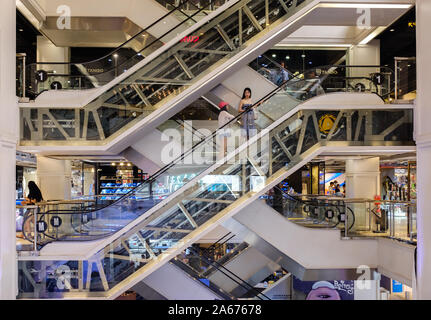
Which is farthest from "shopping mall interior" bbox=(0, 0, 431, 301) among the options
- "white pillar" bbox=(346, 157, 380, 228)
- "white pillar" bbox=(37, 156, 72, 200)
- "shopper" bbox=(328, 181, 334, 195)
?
"shopper" bbox=(328, 181, 334, 195)

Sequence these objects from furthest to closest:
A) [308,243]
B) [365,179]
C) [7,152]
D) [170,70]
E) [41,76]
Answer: [365,179] → [308,243] → [41,76] → [170,70] → [7,152]

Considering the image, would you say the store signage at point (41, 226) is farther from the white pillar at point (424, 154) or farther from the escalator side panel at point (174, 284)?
the white pillar at point (424, 154)

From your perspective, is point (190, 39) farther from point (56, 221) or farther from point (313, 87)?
point (56, 221)

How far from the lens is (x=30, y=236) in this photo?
27.0ft

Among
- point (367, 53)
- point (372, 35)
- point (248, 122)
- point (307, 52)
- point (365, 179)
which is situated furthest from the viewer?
point (307, 52)

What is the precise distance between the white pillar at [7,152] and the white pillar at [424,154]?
6.81 meters

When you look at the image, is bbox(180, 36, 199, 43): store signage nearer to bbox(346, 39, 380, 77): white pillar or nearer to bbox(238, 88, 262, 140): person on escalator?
bbox(238, 88, 262, 140): person on escalator

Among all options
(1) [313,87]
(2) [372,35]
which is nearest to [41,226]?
(1) [313,87]

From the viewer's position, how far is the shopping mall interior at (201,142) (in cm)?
743

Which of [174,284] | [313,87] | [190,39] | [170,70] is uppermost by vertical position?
[190,39]

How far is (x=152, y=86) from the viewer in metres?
8.19

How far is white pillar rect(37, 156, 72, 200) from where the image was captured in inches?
472

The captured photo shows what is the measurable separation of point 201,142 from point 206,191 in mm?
948

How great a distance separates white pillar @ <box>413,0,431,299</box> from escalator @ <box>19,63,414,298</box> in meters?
0.67
